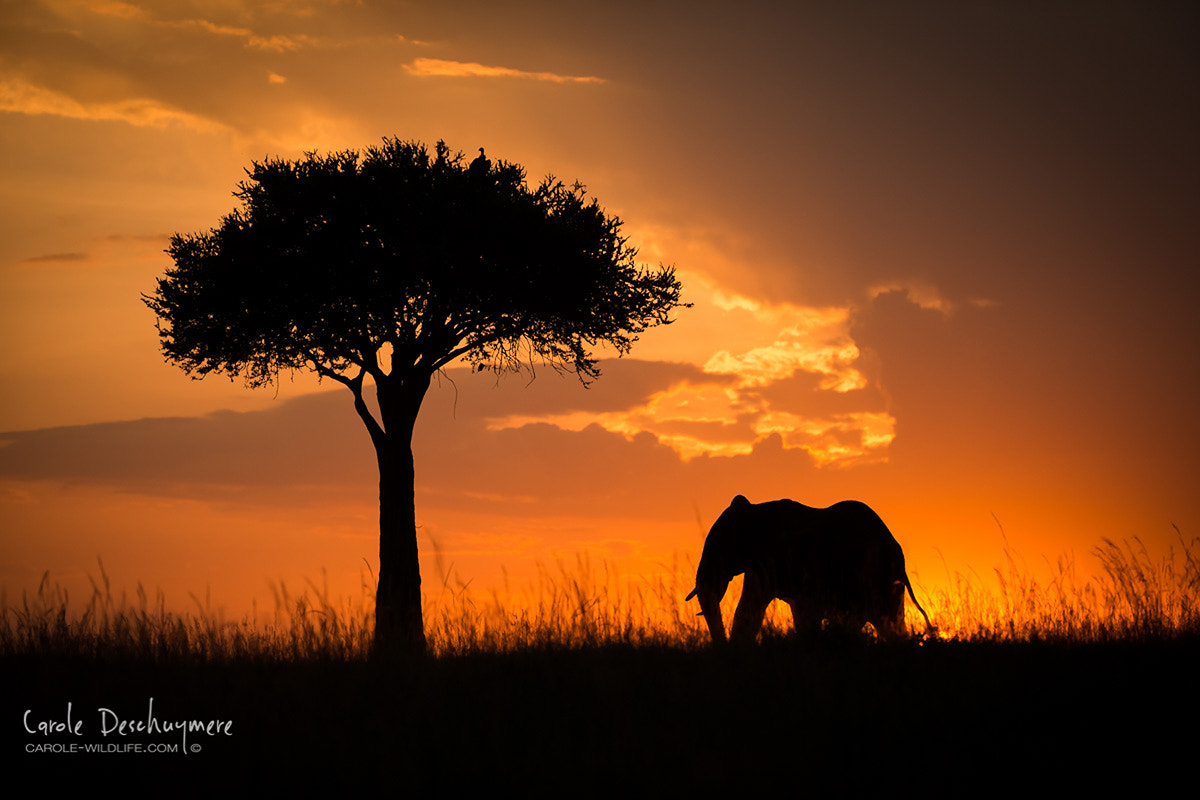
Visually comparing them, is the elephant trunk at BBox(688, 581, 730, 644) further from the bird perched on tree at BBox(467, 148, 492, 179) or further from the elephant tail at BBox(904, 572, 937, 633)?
the bird perched on tree at BBox(467, 148, 492, 179)

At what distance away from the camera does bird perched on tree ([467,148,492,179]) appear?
20.4m

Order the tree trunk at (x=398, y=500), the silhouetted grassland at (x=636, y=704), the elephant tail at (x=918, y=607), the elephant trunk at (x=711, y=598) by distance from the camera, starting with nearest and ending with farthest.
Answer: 1. the silhouetted grassland at (x=636, y=704)
2. the elephant tail at (x=918, y=607)
3. the elephant trunk at (x=711, y=598)
4. the tree trunk at (x=398, y=500)

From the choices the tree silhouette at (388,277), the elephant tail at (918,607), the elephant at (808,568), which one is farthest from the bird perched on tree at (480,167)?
the elephant tail at (918,607)

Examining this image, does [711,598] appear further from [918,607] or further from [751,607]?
[918,607]

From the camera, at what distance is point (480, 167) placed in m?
20.6

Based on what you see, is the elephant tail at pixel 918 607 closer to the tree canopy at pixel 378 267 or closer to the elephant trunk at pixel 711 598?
the elephant trunk at pixel 711 598

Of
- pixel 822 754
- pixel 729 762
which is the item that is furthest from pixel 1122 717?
pixel 729 762

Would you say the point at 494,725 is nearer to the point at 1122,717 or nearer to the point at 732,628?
the point at 1122,717

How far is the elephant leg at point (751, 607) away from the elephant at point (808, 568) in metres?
0.02

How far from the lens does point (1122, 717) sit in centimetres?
880

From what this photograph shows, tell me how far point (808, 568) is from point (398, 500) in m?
8.56

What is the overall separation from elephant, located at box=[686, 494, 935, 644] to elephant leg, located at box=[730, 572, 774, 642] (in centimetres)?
2

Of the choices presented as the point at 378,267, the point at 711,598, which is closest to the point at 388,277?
the point at 378,267

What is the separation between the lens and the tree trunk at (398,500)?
1877 cm
